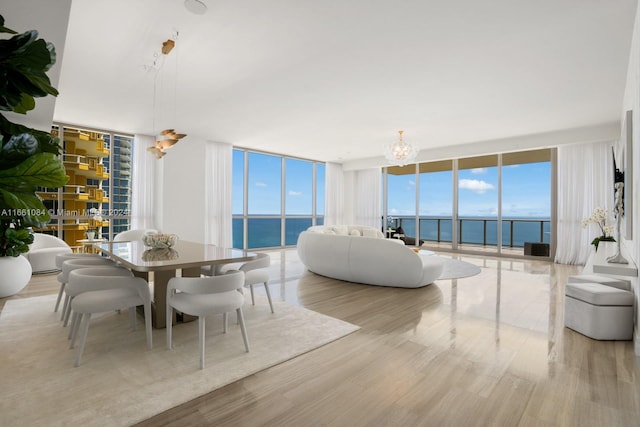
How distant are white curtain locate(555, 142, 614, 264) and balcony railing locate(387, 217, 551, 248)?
1.24 meters

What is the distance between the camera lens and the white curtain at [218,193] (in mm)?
7543

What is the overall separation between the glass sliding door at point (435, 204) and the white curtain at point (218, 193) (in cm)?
529

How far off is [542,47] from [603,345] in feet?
9.27

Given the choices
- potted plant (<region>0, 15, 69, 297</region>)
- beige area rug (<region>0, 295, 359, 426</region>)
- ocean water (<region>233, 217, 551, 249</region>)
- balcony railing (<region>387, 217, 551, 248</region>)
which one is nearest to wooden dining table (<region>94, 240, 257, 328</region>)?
beige area rug (<region>0, 295, 359, 426</region>)

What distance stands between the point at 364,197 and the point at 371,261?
611 centimetres

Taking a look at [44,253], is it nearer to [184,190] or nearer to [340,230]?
[184,190]

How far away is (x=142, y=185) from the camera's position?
6730 mm

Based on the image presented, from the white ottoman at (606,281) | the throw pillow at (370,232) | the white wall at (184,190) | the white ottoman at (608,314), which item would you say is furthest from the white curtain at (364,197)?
the white ottoman at (608,314)

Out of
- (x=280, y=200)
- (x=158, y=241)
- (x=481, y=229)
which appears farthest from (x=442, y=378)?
(x=481, y=229)

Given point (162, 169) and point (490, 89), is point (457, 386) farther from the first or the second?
point (162, 169)

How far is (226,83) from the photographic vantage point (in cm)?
417

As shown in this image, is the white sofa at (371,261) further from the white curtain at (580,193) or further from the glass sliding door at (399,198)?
the glass sliding door at (399,198)

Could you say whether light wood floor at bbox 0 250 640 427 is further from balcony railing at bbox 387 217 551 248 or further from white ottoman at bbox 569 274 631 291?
balcony railing at bbox 387 217 551 248

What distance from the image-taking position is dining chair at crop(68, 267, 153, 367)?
225 centimetres
